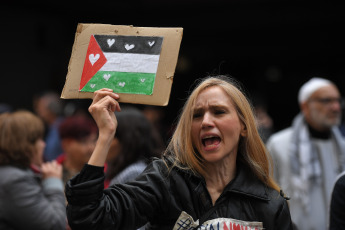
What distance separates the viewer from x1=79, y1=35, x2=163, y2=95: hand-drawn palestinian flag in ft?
7.51

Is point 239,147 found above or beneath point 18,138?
above

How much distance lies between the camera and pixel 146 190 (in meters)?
2.24

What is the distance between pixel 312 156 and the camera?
4664 mm

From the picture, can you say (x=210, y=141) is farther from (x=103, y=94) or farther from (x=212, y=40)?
(x=212, y=40)

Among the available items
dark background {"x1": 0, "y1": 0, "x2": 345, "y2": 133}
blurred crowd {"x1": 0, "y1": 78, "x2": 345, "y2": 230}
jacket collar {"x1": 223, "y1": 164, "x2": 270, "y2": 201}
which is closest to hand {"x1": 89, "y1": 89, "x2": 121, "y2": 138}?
jacket collar {"x1": 223, "y1": 164, "x2": 270, "y2": 201}

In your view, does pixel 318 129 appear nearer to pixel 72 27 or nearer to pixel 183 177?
pixel 183 177

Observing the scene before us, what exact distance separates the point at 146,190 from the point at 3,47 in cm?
764

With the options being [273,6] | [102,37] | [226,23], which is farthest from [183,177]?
[226,23]

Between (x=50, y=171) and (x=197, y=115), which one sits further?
(x=50, y=171)

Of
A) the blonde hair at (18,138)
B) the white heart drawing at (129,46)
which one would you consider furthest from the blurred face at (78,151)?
the white heart drawing at (129,46)

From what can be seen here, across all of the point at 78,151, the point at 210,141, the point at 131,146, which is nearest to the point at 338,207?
the point at 210,141

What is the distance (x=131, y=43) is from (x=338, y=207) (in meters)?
1.50

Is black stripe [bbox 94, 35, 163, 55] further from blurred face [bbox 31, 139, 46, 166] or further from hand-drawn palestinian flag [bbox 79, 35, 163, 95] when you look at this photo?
blurred face [bbox 31, 139, 46, 166]

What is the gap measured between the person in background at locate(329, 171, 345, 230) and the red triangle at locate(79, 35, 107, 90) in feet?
A: 5.01
